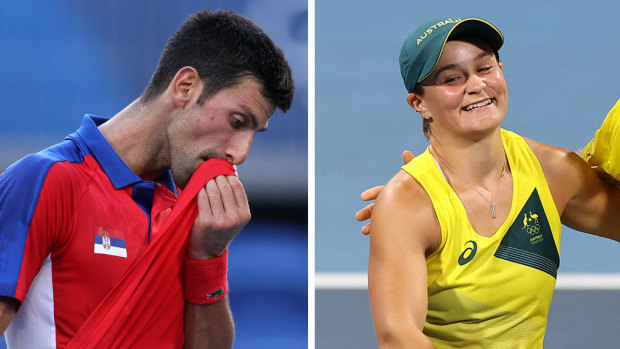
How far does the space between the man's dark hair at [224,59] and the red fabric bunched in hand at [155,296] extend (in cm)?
22

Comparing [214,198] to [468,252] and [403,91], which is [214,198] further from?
[403,91]

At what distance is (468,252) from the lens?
2039 mm

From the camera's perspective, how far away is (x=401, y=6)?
15.1 feet

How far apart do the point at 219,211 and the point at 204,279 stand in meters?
0.19

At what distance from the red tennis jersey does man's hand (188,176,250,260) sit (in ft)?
0.41

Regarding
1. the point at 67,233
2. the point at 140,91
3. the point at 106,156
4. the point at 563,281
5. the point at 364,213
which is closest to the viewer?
the point at 67,233

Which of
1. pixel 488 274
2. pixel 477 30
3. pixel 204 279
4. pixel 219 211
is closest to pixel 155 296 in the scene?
pixel 204 279

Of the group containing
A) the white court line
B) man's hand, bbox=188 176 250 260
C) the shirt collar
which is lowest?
the white court line

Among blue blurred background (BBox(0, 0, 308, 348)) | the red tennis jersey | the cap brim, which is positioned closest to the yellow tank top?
the cap brim

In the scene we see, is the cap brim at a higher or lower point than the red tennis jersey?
higher

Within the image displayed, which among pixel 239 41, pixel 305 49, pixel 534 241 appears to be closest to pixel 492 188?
pixel 534 241

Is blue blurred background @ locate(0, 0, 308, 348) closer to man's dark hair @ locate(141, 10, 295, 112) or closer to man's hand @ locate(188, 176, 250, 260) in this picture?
man's dark hair @ locate(141, 10, 295, 112)

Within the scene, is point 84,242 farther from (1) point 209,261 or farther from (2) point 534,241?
(2) point 534,241

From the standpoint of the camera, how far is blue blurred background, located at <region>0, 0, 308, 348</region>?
3.06 meters
